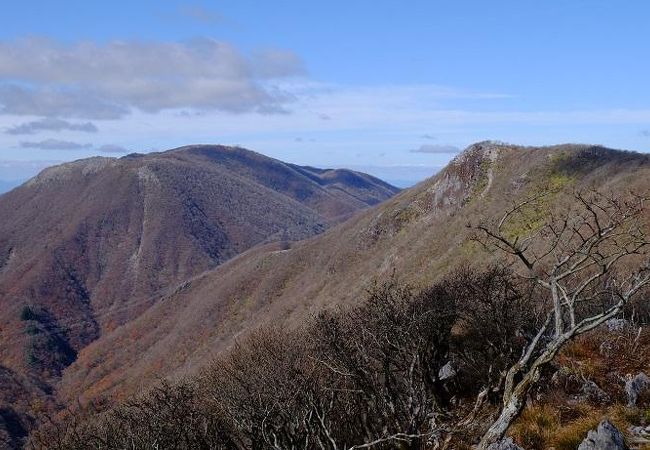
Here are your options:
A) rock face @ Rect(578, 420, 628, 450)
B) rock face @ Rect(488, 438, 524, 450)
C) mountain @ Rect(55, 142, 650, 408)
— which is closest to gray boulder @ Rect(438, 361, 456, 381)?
rock face @ Rect(488, 438, 524, 450)

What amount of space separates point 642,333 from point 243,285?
104 metres

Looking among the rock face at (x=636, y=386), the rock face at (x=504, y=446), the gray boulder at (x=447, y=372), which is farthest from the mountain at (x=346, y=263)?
the rock face at (x=504, y=446)

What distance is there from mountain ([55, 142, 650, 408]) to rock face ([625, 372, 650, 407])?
1840 cm

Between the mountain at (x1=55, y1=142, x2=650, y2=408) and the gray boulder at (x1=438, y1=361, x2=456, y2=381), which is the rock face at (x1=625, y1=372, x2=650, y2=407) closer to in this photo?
the gray boulder at (x1=438, y1=361, x2=456, y2=381)

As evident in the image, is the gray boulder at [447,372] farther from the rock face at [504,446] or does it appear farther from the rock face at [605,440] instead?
the rock face at [605,440]

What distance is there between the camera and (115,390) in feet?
335

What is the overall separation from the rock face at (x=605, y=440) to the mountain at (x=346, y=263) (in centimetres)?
2029

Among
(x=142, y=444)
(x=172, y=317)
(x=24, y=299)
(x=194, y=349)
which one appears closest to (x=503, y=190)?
(x=142, y=444)

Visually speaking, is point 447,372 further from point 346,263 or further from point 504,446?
point 346,263

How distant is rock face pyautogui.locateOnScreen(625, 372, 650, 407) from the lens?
10.8m

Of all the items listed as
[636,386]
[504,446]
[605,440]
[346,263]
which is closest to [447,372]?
[636,386]

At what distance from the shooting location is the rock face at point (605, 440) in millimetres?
8281

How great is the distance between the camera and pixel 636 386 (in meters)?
11.0

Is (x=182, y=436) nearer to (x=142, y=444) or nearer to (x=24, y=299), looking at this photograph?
(x=142, y=444)
